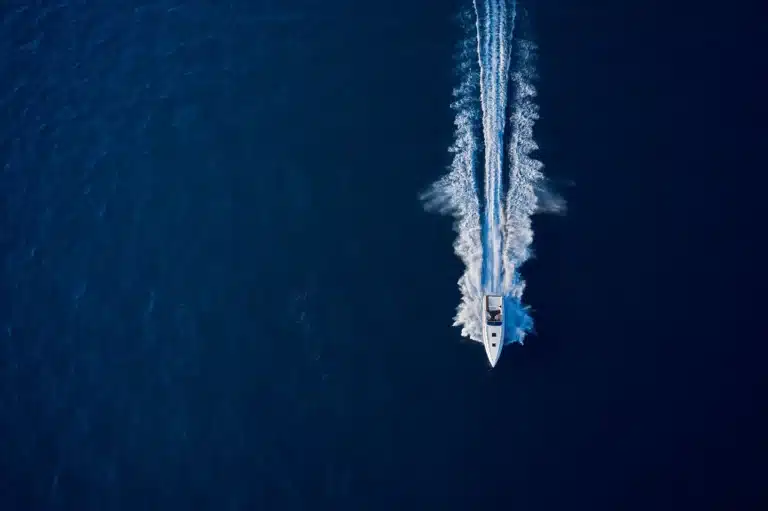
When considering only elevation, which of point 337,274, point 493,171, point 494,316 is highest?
point 493,171

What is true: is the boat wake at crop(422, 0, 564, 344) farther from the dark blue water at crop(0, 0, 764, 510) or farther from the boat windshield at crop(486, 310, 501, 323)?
the boat windshield at crop(486, 310, 501, 323)

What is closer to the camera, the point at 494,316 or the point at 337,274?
the point at 494,316

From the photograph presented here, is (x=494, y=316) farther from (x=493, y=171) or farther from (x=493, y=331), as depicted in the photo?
(x=493, y=171)

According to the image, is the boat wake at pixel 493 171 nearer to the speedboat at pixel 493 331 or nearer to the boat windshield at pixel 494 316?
the speedboat at pixel 493 331

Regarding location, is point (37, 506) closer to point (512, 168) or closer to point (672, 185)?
point (512, 168)

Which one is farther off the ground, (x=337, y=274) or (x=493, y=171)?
(x=493, y=171)

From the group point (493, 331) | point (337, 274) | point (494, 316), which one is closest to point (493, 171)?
point (494, 316)

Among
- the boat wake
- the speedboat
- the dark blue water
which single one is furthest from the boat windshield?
the dark blue water
